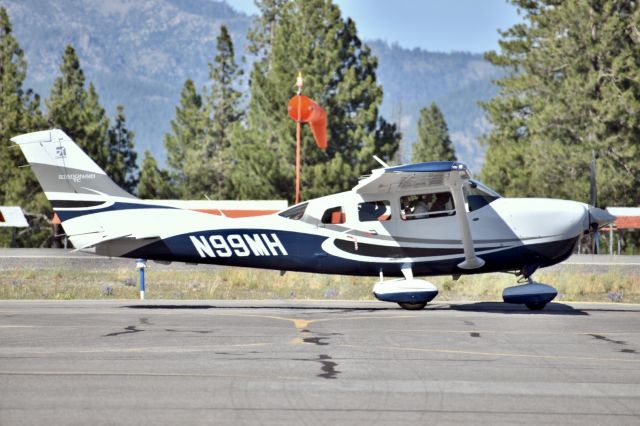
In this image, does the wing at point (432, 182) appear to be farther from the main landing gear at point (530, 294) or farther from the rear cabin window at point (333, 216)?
the main landing gear at point (530, 294)

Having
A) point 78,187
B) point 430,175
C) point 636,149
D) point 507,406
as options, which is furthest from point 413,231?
point 636,149

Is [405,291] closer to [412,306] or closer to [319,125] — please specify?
[412,306]

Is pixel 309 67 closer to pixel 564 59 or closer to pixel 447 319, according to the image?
pixel 564 59

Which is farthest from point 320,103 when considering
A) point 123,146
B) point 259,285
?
point 123,146

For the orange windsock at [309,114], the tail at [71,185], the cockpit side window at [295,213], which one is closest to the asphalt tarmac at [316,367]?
the tail at [71,185]

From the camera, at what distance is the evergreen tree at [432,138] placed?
105188 millimetres

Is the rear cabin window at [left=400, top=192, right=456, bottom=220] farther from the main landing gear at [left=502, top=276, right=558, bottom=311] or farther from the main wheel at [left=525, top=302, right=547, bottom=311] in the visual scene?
the main wheel at [left=525, top=302, right=547, bottom=311]

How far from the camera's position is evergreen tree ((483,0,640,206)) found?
49719 millimetres

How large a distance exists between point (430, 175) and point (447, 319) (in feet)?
8.33

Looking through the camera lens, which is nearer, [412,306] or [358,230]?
[358,230]

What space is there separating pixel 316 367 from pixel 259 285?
16.4 m

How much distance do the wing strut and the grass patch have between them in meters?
4.95

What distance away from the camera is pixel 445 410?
30.2 feet

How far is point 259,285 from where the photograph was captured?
91.9 ft
